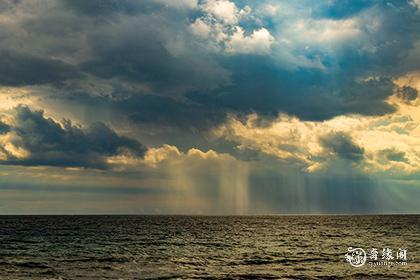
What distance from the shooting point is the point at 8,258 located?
170 ft

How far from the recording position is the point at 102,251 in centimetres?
5959

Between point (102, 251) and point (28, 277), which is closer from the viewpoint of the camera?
point (28, 277)

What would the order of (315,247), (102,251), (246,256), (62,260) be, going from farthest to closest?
1. (315,247)
2. (102,251)
3. (246,256)
4. (62,260)

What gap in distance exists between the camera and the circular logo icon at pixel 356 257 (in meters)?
47.1

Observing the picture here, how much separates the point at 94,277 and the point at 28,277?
6203mm

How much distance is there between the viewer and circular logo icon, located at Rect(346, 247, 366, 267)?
4711 cm

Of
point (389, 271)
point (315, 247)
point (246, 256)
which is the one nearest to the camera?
point (389, 271)

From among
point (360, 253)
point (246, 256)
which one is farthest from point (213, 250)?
point (360, 253)

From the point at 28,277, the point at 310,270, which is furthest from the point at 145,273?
the point at 310,270

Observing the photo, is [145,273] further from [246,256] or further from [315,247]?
[315,247]

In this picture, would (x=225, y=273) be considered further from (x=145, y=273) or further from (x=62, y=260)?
(x=62, y=260)

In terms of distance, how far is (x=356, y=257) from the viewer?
5244 cm

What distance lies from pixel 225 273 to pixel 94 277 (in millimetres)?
12308

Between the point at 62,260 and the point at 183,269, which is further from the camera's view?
the point at 62,260
